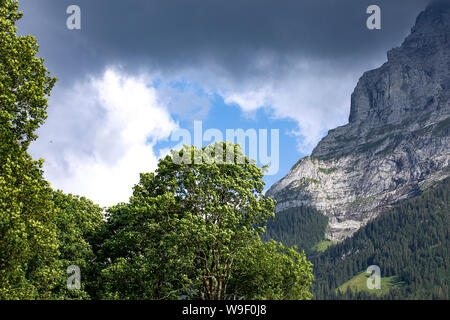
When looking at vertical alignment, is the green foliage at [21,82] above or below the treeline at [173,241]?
above

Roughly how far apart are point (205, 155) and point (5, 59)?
18480 mm

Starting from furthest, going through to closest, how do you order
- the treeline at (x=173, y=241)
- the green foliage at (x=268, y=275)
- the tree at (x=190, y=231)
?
the green foliage at (x=268, y=275) < the tree at (x=190, y=231) < the treeline at (x=173, y=241)

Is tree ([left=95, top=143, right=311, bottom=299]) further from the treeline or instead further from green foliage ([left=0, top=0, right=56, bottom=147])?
green foliage ([left=0, top=0, right=56, bottom=147])

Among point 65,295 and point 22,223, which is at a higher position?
point 22,223

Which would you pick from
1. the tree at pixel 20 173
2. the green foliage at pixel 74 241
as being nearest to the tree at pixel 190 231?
the green foliage at pixel 74 241

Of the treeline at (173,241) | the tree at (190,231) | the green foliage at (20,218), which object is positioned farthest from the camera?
the tree at (190,231)

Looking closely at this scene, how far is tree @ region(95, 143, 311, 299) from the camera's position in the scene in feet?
122

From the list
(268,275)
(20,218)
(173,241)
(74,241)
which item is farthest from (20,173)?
(268,275)

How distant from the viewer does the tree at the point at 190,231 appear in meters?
37.2

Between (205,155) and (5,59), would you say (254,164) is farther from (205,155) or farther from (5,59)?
(5,59)

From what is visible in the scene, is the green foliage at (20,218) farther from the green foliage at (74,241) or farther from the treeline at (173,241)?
the green foliage at (74,241)
